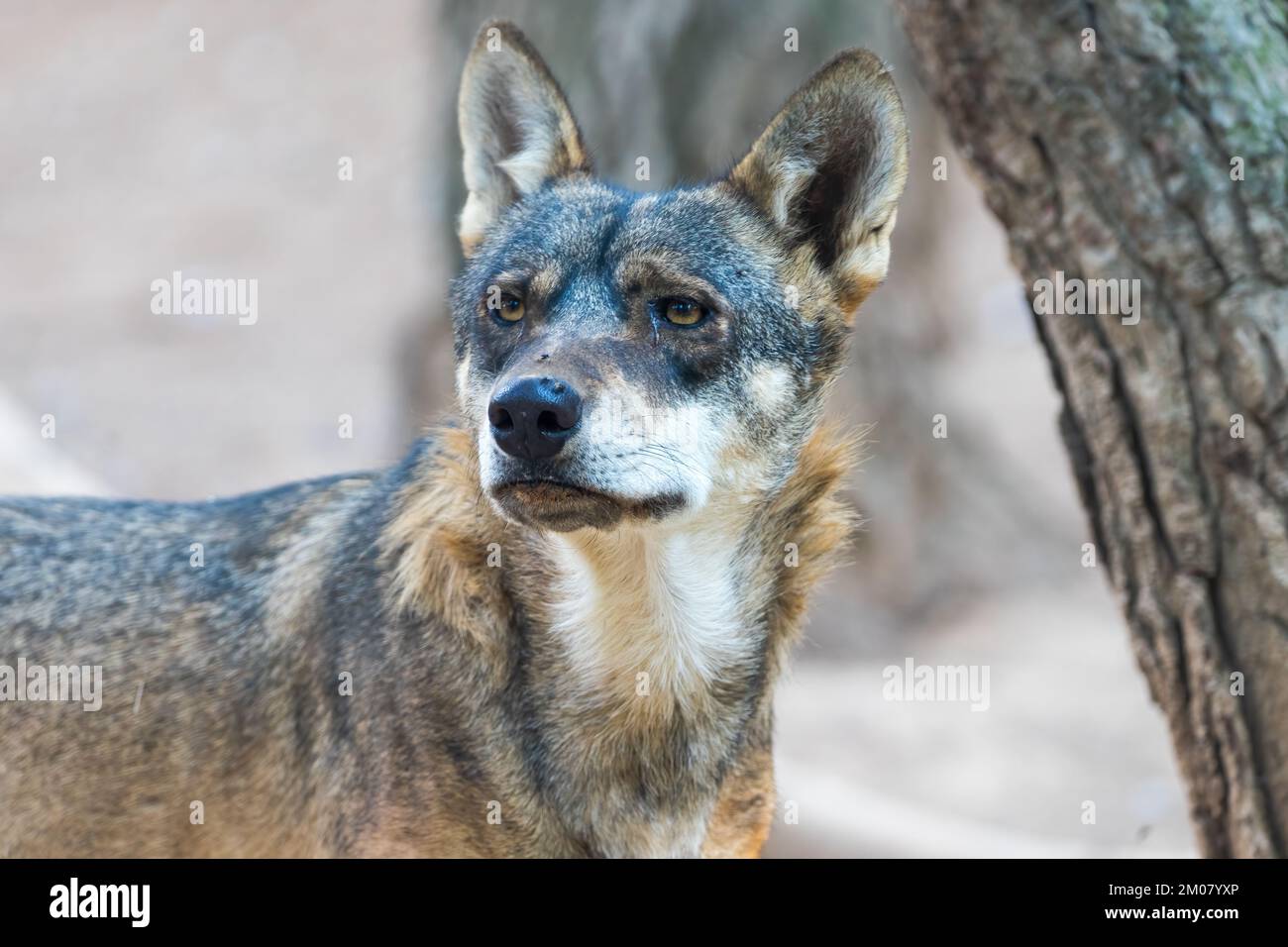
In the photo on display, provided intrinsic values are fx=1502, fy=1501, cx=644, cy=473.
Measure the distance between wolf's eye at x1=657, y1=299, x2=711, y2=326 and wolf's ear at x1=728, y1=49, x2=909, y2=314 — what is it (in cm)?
53

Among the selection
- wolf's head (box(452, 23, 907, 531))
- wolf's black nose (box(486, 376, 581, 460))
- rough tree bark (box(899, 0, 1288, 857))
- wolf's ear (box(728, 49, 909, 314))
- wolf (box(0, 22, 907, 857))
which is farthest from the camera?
rough tree bark (box(899, 0, 1288, 857))

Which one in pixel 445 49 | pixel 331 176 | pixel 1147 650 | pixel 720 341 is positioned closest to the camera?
pixel 720 341

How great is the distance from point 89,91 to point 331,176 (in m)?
5.03

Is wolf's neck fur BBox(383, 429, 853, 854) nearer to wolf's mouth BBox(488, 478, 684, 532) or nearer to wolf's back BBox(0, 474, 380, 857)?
wolf's mouth BBox(488, 478, 684, 532)

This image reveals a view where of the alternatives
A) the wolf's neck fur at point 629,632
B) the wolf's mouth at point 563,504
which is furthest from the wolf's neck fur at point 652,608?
the wolf's mouth at point 563,504

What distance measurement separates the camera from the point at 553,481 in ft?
13.6

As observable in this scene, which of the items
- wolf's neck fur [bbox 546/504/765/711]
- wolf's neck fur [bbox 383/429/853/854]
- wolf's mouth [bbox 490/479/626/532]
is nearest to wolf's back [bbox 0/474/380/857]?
wolf's neck fur [bbox 383/429/853/854]

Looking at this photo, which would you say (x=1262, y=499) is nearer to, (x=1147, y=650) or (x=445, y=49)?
(x=1147, y=650)

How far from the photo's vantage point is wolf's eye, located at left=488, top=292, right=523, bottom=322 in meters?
4.68

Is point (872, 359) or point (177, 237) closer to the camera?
point (872, 359)

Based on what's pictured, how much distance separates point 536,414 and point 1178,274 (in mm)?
2342

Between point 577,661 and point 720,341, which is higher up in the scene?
point 720,341

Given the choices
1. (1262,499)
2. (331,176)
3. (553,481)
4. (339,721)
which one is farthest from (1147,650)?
(331,176)

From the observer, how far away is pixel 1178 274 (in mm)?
5000
